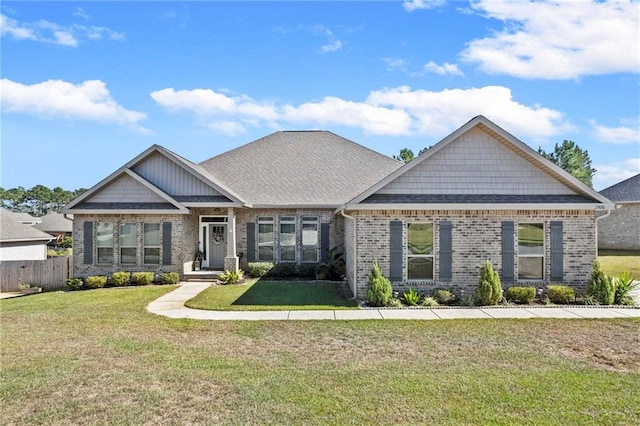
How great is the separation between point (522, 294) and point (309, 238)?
9427mm

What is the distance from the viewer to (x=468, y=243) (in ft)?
41.8

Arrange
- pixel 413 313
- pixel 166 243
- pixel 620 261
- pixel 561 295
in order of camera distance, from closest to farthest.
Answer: pixel 413 313 < pixel 561 295 < pixel 166 243 < pixel 620 261

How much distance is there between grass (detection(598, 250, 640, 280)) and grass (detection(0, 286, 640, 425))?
36.5 ft

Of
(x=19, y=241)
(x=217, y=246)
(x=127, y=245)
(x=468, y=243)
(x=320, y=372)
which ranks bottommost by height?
(x=320, y=372)

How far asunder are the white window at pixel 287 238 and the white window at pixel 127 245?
6361 mm

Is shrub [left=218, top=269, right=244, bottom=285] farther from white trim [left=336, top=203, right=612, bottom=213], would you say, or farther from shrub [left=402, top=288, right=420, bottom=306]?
shrub [left=402, top=288, right=420, bottom=306]

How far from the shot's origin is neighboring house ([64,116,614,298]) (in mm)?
12719

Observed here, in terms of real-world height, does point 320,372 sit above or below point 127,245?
A: below

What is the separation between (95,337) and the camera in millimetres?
8742

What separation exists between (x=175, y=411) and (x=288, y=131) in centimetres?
2047

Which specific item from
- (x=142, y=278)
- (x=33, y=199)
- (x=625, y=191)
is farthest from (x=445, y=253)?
(x=33, y=199)

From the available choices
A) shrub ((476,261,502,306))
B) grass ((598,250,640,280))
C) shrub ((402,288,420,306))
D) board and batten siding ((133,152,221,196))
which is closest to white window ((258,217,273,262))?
board and batten siding ((133,152,221,196))

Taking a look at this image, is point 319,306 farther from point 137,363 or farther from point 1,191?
point 1,191

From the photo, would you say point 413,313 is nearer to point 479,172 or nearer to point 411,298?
point 411,298
